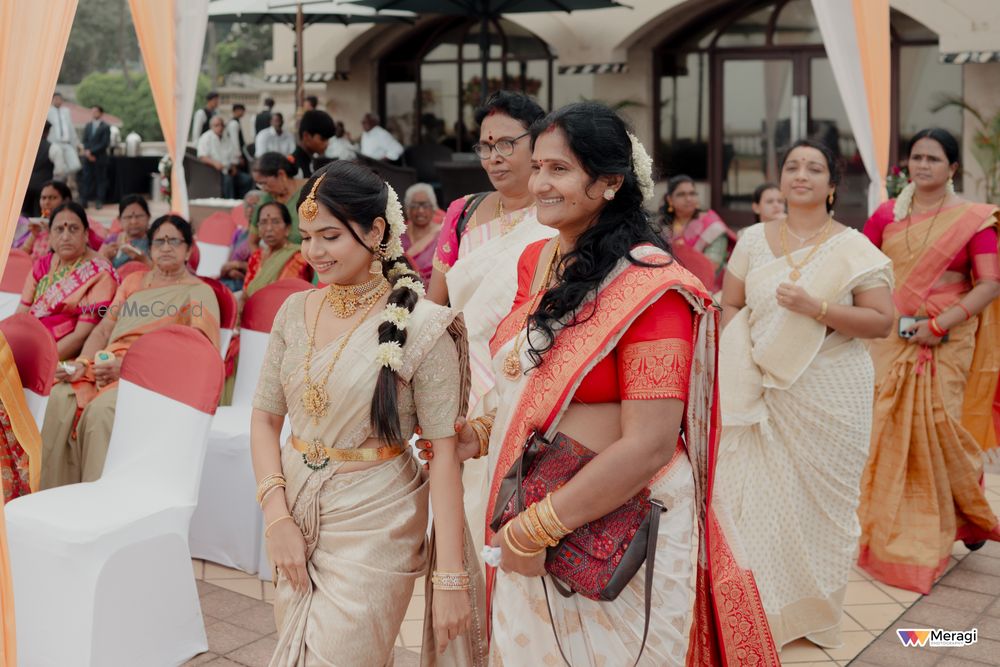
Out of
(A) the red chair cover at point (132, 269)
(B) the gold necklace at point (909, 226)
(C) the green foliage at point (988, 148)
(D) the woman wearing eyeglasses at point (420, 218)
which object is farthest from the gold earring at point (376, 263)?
(C) the green foliage at point (988, 148)

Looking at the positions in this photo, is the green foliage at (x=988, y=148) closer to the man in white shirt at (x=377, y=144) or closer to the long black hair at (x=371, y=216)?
the man in white shirt at (x=377, y=144)

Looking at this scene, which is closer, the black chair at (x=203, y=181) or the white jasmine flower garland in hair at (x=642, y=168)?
the white jasmine flower garland in hair at (x=642, y=168)

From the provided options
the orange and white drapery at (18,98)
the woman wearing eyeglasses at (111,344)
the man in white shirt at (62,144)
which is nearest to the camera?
the orange and white drapery at (18,98)

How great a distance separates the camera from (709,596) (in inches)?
88.7

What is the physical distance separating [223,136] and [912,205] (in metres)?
13.2

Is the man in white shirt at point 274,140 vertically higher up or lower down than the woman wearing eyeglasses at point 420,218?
higher up

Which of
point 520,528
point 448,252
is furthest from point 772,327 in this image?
point 520,528

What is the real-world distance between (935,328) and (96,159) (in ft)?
56.0

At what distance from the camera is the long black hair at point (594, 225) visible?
210cm

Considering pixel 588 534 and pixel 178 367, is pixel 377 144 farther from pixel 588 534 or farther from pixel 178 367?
pixel 588 534

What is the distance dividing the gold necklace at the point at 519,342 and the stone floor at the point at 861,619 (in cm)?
161

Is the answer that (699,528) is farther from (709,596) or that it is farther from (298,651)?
(298,651)

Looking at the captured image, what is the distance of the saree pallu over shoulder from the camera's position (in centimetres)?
207

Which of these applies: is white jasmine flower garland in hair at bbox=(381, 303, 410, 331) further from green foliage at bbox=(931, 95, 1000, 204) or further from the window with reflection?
the window with reflection
